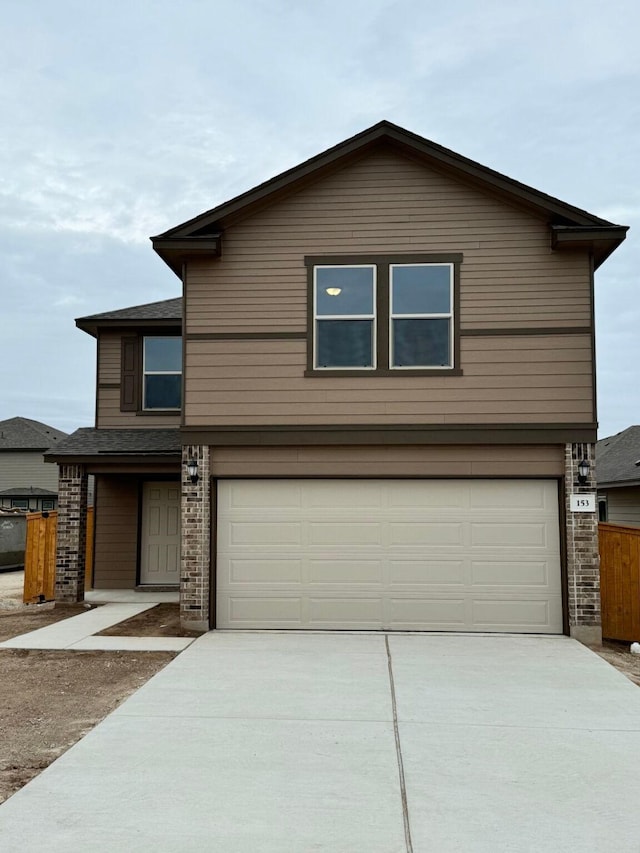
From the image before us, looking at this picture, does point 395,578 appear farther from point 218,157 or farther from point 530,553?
point 218,157

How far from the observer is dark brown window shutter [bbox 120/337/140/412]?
1325 centimetres

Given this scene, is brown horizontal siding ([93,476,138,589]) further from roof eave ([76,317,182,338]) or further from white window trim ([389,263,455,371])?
white window trim ([389,263,455,371])

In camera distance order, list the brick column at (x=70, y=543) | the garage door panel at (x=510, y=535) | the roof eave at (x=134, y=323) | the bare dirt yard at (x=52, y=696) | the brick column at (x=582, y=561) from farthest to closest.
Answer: the roof eave at (x=134, y=323) < the brick column at (x=70, y=543) < the garage door panel at (x=510, y=535) < the brick column at (x=582, y=561) < the bare dirt yard at (x=52, y=696)

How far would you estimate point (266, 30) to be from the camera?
51.7ft

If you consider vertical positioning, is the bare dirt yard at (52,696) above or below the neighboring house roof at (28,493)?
below

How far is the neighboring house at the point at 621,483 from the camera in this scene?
16234mm

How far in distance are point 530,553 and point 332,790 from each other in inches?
222

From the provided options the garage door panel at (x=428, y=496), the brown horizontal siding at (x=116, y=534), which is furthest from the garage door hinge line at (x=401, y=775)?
the brown horizontal siding at (x=116, y=534)

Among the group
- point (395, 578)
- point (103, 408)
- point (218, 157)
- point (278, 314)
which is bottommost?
point (395, 578)

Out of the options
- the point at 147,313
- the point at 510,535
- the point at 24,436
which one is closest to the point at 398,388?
the point at 510,535

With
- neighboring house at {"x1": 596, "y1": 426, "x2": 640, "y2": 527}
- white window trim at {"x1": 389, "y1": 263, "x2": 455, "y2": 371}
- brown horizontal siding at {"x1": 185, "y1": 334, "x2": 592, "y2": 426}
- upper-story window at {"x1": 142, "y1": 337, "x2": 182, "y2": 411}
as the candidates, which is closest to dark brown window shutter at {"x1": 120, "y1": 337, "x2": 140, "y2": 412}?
upper-story window at {"x1": 142, "y1": 337, "x2": 182, "y2": 411}

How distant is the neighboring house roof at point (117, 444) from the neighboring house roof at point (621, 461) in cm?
981

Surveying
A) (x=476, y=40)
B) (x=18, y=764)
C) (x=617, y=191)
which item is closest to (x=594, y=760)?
(x=18, y=764)

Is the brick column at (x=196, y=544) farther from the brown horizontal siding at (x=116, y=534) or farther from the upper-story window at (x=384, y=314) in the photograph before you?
the brown horizontal siding at (x=116, y=534)
